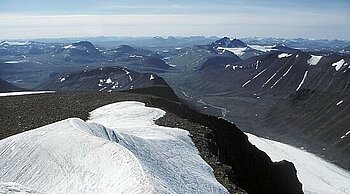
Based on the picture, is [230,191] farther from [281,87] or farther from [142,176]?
[281,87]

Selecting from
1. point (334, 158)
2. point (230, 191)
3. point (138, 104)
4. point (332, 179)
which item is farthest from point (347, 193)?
point (230, 191)

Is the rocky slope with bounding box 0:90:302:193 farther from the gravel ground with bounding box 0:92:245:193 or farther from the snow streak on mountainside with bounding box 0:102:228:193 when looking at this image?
the snow streak on mountainside with bounding box 0:102:228:193

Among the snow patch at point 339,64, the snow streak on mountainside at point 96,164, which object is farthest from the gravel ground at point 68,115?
the snow patch at point 339,64

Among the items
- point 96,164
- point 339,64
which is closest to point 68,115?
point 96,164

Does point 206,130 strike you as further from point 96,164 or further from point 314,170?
point 314,170

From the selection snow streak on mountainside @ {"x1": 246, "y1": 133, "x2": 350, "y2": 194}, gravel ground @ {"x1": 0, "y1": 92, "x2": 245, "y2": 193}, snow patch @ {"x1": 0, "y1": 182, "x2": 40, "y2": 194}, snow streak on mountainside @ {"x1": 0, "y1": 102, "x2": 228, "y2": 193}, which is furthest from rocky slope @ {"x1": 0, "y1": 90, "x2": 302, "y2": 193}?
snow streak on mountainside @ {"x1": 246, "y1": 133, "x2": 350, "y2": 194}

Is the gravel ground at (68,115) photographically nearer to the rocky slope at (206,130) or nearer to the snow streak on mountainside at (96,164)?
the rocky slope at (206,130)
